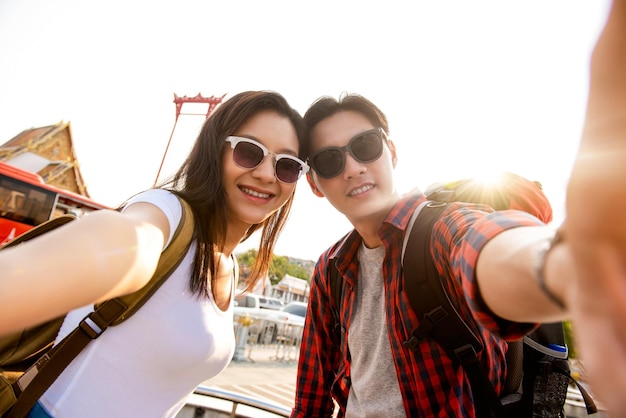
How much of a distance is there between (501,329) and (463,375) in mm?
868

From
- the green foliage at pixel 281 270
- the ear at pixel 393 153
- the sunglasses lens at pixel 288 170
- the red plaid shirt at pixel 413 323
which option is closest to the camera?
the red plaid shirt at pixel 413 323

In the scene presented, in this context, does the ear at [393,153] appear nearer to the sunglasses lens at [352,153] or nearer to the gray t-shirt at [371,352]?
the sunglasses lens at [352,153]

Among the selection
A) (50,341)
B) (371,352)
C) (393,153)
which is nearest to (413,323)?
(371,352)

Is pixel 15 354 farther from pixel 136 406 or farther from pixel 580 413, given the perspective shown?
pixel 580 413

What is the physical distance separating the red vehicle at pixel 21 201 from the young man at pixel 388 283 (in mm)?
10624

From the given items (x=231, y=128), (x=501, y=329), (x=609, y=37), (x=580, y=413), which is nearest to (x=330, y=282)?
(x=231, y=128)

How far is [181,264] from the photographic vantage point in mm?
1357

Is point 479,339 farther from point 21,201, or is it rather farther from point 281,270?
point 281,270

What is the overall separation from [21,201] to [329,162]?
11.3m

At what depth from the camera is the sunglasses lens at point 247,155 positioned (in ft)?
6.08

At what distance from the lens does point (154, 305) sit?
1294 millimetres

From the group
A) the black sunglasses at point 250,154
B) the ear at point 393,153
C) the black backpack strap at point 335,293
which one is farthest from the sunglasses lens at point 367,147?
the black backpack strap at point 335,293

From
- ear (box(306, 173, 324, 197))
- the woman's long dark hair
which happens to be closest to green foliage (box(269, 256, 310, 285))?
ear (box(306, 173, 324, 197))

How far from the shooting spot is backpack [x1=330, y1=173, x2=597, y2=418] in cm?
135
